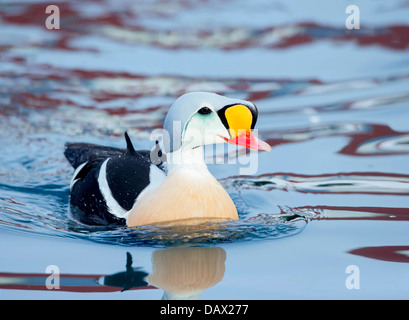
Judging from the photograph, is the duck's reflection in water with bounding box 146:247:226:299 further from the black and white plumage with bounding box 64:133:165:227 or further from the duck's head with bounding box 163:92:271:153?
the duck's head with bounding box 163:92:271:153

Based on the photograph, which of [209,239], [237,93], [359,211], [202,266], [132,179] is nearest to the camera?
[202,266]

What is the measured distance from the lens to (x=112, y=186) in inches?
171

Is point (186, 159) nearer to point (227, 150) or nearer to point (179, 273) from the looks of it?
point (179, 273)

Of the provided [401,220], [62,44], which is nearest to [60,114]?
[62,44]

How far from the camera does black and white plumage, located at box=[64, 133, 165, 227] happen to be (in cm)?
433

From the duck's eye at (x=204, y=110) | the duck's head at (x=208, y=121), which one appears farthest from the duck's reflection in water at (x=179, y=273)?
the duck's eye at (x=204, y=110)

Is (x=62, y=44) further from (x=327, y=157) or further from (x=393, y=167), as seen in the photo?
(x=393, y=167)

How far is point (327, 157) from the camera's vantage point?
5.80 meters

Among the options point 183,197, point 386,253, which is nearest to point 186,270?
point 183,197

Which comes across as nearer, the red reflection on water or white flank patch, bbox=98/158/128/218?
the red reflection on water

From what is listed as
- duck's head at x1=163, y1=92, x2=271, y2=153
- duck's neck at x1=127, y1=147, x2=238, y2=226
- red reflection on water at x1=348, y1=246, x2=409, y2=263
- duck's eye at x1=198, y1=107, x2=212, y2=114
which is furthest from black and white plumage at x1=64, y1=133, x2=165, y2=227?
red reflection on water at x1=348, y1=246, x2=409, y2=263

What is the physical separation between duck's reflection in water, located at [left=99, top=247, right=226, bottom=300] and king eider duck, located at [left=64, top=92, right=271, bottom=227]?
0.25 m
